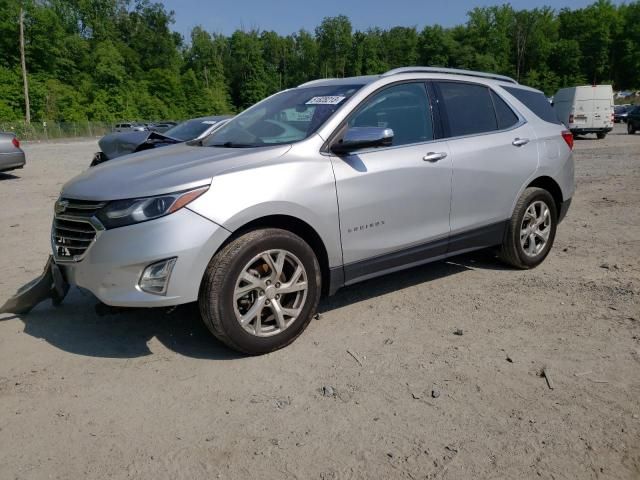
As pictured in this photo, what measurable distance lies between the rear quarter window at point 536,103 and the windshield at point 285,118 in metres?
1.97

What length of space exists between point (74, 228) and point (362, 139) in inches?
75.9

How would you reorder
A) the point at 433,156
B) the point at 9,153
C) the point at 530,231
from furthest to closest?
1. the point at 9,153
2. the point at 530,231
3. the point at 433,156

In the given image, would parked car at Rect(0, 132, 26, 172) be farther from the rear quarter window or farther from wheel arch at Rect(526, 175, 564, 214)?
wheel arch at Rect(526, 175, 564, 214)

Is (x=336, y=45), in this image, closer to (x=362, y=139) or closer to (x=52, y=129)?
(x=52, y=129)

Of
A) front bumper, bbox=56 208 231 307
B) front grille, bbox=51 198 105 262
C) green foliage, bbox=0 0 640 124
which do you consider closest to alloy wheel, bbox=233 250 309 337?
front bumper, bbox=56 208 231 307

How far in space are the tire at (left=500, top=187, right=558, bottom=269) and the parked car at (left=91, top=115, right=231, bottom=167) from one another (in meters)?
5.04

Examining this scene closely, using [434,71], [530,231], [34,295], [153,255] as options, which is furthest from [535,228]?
[34,295]

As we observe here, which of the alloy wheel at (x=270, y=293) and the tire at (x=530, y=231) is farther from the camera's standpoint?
the tire at (x=530, y=231)

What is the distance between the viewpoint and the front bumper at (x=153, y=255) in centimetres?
310

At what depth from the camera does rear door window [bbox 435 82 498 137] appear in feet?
14.8

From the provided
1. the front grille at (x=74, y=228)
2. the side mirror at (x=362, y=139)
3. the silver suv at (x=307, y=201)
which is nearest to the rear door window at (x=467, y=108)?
the silver suv at (x=307, y=201)

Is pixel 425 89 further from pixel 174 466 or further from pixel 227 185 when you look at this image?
pixel 174 466

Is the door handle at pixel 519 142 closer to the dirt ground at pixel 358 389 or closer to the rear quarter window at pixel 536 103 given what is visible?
the rear quarter window at pixel 536 103

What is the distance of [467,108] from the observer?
4.67m
